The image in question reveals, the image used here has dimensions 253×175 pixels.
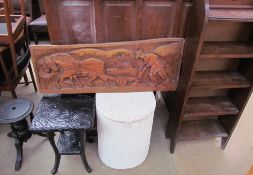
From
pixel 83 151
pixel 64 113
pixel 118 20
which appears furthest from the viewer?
pixel 83 151

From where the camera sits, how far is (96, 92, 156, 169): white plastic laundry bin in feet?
4.59

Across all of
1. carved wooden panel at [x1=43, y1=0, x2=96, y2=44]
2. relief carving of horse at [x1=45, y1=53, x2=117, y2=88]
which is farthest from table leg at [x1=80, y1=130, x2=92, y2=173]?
carved wooden panel at [x1=43, y1=0, x2=96, y2=44]

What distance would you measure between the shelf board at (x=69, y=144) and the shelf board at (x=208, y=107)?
842 millimetres

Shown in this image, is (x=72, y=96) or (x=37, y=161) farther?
(x=37, y=161)

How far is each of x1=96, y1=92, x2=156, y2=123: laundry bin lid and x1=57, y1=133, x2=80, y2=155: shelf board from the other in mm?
379

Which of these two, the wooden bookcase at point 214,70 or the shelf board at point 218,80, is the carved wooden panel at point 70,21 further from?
the shelf board at point 218,80

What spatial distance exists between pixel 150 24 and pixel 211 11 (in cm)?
37

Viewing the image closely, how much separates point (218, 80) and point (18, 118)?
1447 millimetres

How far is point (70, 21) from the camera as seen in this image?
1.33 m

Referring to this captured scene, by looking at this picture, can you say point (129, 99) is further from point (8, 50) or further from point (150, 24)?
point (8, 50)

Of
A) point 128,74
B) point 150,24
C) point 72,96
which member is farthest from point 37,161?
point 150,24

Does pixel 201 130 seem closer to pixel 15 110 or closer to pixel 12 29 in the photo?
pixel 15 110

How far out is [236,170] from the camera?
68.4 inches

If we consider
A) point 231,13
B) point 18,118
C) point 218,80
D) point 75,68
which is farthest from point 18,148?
point 231,13
